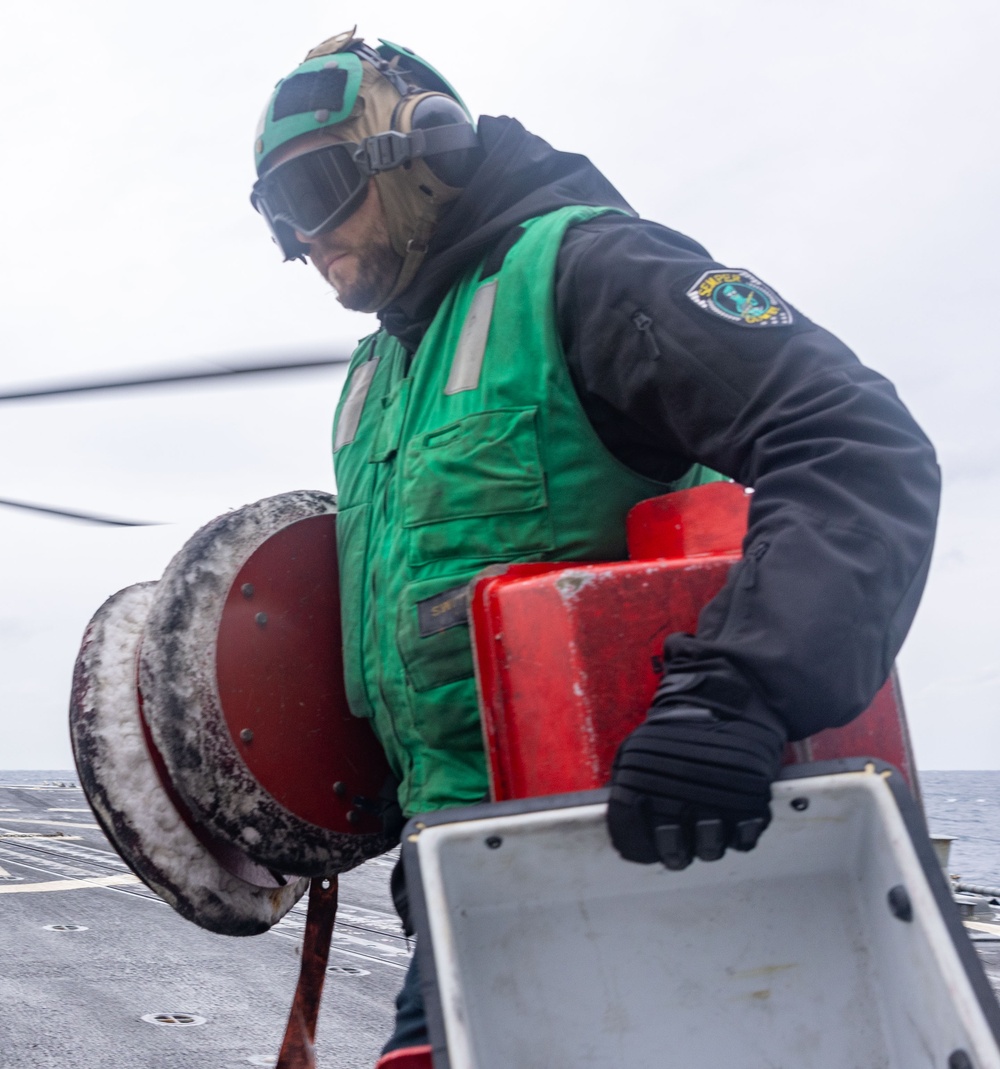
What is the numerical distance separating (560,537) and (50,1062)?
14.2 feet

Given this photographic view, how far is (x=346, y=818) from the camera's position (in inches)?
86.1

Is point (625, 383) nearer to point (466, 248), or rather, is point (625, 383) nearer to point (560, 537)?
point (560, 537)

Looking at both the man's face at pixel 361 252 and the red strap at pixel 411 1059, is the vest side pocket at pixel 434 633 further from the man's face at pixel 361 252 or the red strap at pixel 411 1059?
the man's face at pixel 361 252

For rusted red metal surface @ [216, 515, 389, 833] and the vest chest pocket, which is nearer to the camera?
the vest chest pocket

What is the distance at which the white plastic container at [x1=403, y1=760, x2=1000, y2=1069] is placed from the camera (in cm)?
117

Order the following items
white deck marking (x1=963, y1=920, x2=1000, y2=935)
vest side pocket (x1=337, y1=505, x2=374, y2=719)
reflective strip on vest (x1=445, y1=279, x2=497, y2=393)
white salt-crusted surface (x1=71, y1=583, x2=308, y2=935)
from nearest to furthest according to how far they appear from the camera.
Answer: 1. reflective strip on vest (x1=445, y1=279, x2=497, y2=393)
2. vest side pocket (x1=337, y1=505, x2=374, y2=719)
3. white salt-crusted surface (x1=71, y1=583, x2=308, y2=935)
4. white deck marking (x1=963, y1=920, x2=1000, y2=935)

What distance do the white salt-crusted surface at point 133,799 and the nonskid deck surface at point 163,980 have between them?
2.67 m

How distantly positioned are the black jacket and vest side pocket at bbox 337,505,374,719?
53 centimetres

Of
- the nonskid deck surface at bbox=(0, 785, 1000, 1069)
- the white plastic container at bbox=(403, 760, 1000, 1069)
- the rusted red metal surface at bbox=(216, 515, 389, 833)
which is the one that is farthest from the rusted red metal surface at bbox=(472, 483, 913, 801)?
the nonskid deck surface at bbox=(0, 785, 1000, 1069)

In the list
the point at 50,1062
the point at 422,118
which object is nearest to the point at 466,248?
the point at 422,118

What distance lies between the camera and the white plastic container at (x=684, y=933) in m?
1.17

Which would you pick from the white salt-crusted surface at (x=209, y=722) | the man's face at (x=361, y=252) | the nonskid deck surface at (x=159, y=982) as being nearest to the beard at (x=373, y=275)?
the man's face at (x=361, y=252)

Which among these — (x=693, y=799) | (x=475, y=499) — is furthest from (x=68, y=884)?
(x=693, y=799)

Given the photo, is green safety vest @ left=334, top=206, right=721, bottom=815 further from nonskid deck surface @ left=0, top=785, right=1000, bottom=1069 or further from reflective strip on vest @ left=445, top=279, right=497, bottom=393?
nonskid deck surface @ left=0, top=785, right=1000, bottom=1069
